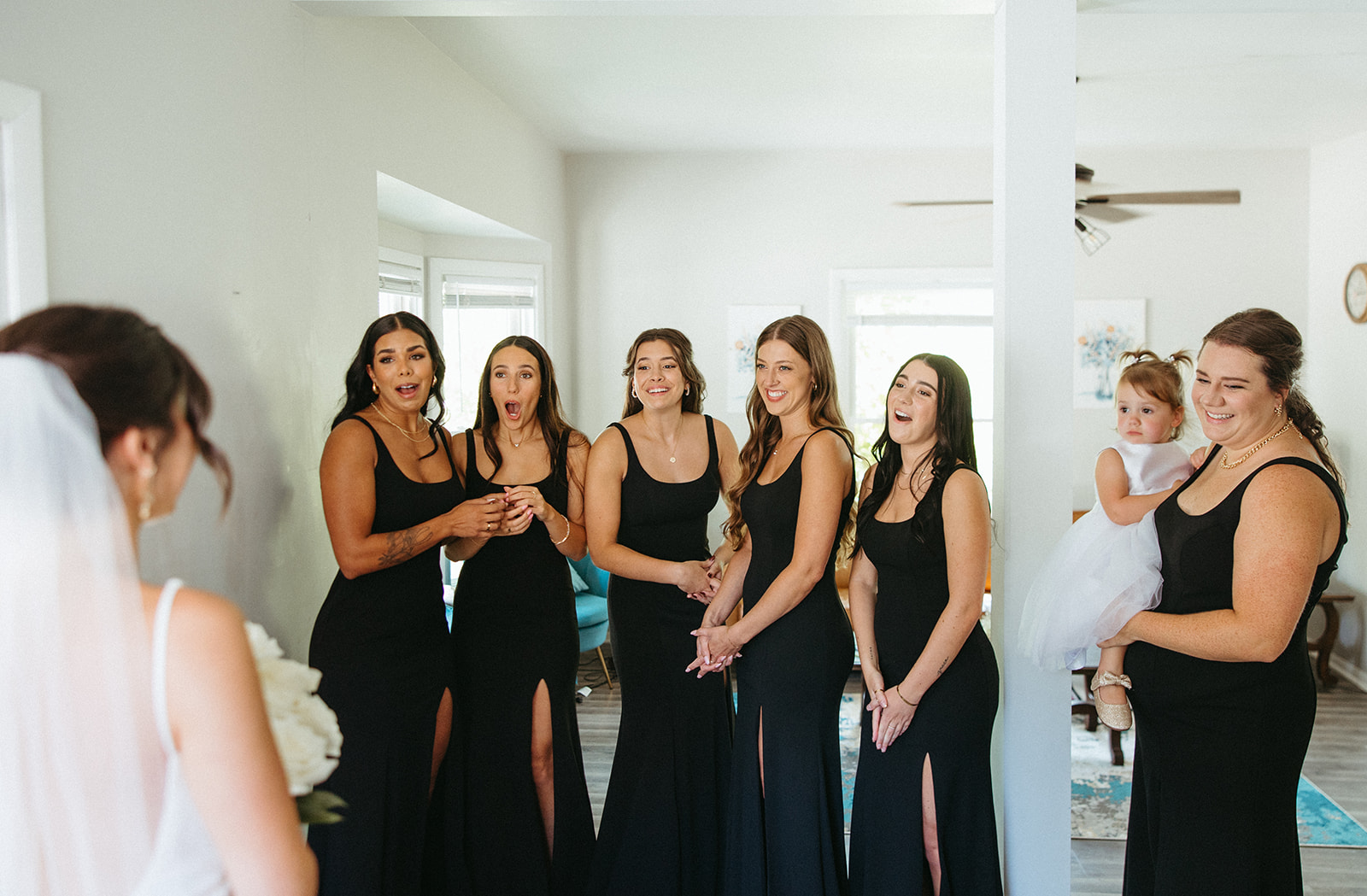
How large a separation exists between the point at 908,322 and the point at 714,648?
3978 mm

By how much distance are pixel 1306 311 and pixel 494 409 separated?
5446 mm

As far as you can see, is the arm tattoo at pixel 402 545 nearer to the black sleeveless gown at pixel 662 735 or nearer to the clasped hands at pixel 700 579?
the black sleeveless gown at pixel 662 735

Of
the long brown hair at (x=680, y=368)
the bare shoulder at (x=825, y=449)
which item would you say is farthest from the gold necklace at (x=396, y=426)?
the bare shoulder at (x=825, y=449)

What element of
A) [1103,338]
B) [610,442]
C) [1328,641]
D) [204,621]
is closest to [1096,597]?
[610,442]

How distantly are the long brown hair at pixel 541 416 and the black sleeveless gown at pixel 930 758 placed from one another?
0.91 meters

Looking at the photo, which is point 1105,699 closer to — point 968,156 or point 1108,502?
point 1108,502

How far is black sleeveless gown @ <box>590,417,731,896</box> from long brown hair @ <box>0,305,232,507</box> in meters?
1.53

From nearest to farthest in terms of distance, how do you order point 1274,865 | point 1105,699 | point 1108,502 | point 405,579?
point 1274,865 < point 1105,699 < point 405,579 < point 1108,502

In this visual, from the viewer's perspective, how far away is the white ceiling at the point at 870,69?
2.48 meters

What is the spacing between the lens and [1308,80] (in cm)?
412

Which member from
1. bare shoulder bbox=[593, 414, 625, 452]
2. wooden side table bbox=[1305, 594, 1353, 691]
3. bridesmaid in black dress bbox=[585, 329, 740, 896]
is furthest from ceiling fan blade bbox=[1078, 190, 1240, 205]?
bare shoulder bbox=[593, 414, 625, 452]

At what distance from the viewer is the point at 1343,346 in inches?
202

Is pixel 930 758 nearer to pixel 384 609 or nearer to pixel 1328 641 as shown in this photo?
pixel 384 609

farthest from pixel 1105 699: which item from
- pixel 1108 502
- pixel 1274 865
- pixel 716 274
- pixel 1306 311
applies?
pixel 1306 311
